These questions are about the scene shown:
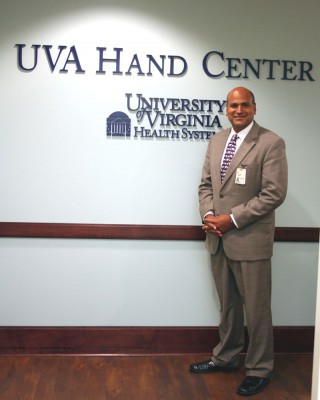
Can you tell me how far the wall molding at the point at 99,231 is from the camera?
3.13 m

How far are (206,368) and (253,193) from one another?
1.01 meters

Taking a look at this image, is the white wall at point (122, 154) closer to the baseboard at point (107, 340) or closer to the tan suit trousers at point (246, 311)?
the baseboard at point (107, 340)

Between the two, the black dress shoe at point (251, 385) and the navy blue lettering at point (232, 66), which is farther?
the navy blue lettering at point (232, 66)

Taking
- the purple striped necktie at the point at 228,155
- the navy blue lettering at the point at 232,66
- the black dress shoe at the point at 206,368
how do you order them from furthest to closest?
the navy blue lettering at the point at 232,66 < the black dress shoe at the point at 206,368 < the purple striped necktie at the point at 228,155

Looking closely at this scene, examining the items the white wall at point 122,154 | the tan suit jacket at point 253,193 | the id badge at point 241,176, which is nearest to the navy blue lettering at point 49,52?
the white wall at point 122,154

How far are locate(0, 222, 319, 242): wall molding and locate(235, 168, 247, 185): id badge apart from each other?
1.66 feet

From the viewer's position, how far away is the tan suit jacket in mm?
2723

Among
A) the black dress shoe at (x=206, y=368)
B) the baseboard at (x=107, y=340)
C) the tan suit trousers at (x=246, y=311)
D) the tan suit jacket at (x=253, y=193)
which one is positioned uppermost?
the tan suit jacket at (x=253, y=193)

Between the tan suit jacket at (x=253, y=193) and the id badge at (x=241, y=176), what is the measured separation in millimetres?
15

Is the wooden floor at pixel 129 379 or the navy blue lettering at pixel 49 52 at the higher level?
the navy blue lettering at pixel 49 52

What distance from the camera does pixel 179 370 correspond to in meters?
3.04

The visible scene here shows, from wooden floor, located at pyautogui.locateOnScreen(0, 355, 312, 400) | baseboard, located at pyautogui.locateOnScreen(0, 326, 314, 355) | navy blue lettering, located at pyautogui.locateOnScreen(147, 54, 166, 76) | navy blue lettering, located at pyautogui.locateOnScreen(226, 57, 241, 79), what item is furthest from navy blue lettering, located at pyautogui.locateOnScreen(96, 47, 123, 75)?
wooden floor, located at pyautogui.locateOnScreen(0, 355, 312, 400)

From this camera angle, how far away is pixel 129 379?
2.92m

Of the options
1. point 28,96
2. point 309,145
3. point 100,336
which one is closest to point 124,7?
point 28,96
